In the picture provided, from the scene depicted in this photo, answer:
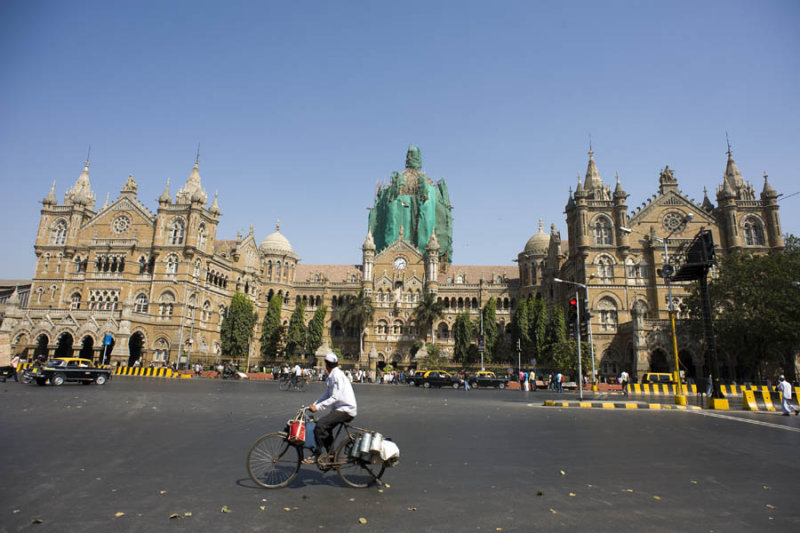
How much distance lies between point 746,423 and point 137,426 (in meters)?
19.5

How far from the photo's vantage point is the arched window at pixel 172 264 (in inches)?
2024

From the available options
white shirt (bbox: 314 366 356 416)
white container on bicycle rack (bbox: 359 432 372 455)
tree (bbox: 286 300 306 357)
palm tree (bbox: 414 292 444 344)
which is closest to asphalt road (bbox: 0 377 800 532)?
white container on bicycle rack (bbox: 359 432 372 455)

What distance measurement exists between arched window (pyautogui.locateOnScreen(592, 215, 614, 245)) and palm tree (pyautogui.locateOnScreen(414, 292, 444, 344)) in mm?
19837

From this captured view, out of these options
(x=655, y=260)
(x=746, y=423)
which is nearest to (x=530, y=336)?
(x=655, y=260)

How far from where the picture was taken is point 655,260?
51656 millimetres

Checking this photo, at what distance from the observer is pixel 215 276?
185ft

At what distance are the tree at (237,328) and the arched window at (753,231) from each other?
55.4m

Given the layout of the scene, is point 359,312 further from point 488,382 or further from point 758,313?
point 758,313

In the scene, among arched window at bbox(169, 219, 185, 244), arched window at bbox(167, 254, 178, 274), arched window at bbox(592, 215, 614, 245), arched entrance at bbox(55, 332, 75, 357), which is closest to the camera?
arched entrance at bbox(55, 332, 75, 357)

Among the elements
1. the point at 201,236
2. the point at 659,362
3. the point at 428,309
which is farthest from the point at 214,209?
the point at 659,362

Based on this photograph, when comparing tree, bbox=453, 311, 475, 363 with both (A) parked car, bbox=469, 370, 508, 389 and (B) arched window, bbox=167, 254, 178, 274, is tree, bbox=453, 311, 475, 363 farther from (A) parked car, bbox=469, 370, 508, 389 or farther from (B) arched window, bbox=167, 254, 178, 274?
(B) arched window, bbox=167, 254, 178, 274

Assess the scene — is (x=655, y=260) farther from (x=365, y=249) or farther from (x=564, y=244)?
(x=365, y=249)

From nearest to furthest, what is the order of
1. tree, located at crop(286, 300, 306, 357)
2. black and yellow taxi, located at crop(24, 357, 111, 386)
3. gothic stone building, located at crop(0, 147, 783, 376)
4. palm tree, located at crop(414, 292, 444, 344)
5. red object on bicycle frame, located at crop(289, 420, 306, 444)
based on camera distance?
red object on bicycle frame, located at crop(289, 420, 306, 444) < black and yellow taxi, located at crop(24, 357, 111, 386) < gothic stone building, located at crop(0, 147, 783, 376) < tree, located at crop(286, 300, 306, 357) < palm tree, located at crop(414, 292, 444, 344)

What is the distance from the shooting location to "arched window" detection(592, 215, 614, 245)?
53094mm
